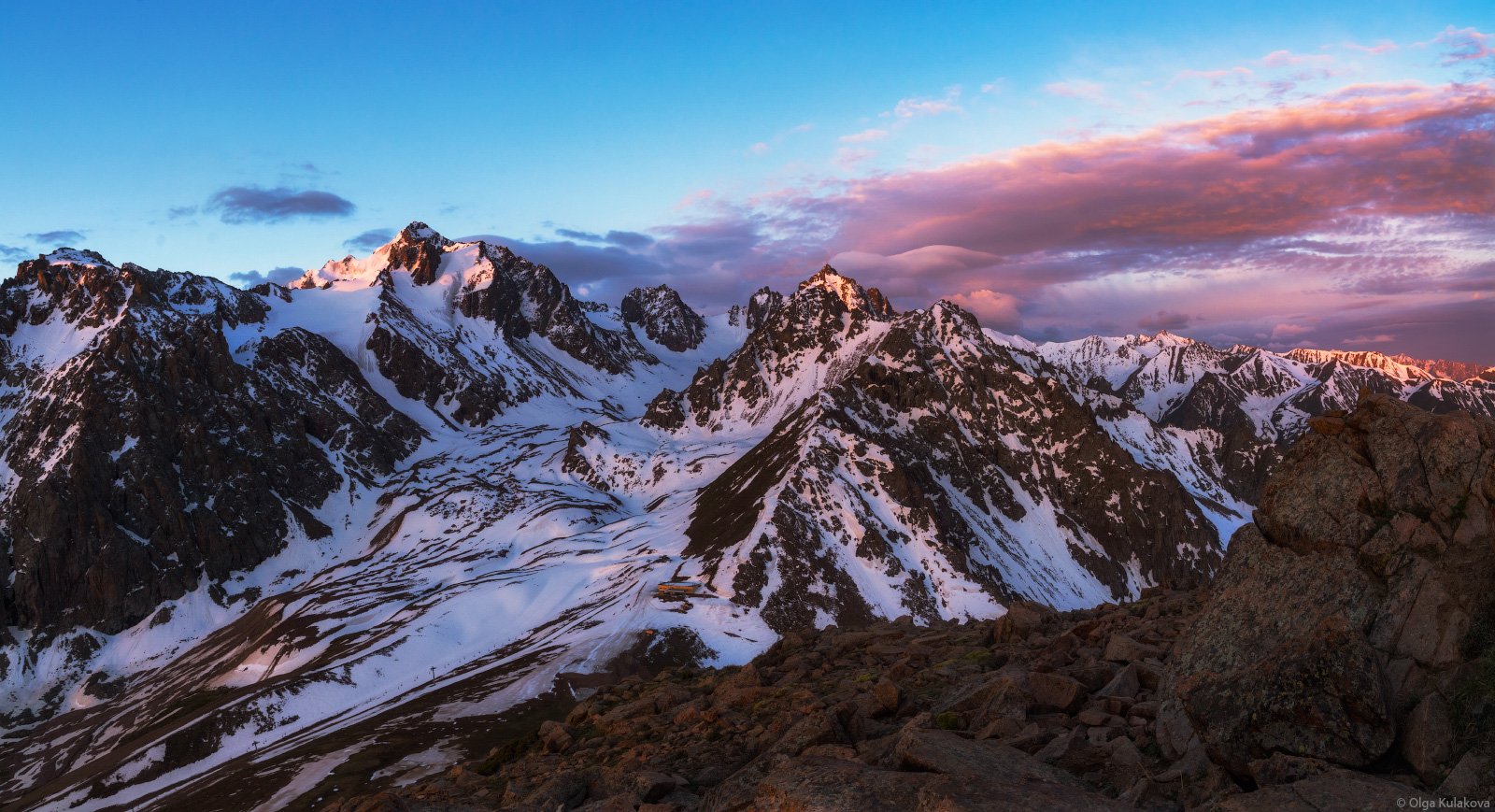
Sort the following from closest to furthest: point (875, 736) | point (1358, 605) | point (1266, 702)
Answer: point (1266, 702)
point (1358, 605)
point (875, 736)

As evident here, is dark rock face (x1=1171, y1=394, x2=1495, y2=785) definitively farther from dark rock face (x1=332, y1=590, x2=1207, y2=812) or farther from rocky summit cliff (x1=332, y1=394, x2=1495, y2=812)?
dark rock face (x1=332, y1=590, x2=1207, y2=812)

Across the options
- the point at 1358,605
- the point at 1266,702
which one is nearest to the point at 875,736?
the point at 1266,702

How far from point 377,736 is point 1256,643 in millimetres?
104956

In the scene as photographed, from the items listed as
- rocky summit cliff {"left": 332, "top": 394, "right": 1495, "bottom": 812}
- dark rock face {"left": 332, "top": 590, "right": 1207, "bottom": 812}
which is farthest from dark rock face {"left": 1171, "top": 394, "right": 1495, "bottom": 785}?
dark rock face {"left": 332, "top": 590, "right": 1207, "bottom": 812}

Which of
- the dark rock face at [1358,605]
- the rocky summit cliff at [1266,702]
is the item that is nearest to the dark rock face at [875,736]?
the rocky summit cliff at [1266,702]

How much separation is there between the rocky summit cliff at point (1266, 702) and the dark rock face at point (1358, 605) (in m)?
0.03

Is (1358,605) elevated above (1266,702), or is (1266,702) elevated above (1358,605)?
(1358,605)

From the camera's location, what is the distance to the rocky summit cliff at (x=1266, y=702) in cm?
1334

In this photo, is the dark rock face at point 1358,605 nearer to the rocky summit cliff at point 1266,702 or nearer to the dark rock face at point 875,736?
the rocky summit cliff at point 1266,702

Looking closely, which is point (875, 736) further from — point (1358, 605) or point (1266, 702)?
point (1358, 605)

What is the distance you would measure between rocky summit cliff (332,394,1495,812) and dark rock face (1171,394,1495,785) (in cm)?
3

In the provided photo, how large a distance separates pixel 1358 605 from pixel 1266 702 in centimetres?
322

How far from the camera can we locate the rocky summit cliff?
13336mm

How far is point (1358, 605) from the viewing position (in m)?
15.8
